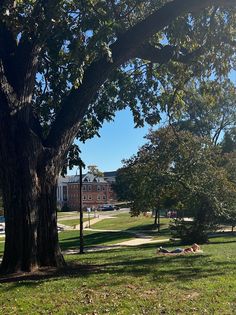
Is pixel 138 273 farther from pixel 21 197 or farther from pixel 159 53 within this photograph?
pixel 159 53

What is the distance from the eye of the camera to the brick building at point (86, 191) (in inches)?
4828

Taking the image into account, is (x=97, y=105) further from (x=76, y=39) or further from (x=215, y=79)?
(x=76, y=39)

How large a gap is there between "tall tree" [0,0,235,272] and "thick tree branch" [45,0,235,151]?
0.02 m

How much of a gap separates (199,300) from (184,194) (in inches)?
752

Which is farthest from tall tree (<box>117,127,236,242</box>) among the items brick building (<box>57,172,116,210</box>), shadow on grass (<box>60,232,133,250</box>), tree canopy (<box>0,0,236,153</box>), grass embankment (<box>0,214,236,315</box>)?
brick building (<box>57,172,116,210</box>)

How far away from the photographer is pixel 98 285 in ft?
28.8

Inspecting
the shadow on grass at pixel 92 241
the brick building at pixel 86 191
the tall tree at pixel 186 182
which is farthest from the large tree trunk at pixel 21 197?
the brick building at pixel 86 191

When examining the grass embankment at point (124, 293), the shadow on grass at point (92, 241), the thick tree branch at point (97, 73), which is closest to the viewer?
the grass embankment at point (124, 293)

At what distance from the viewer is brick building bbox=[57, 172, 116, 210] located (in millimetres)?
122625

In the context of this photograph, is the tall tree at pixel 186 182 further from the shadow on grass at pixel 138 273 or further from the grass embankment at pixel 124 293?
the grass embankment at pixel 124 293

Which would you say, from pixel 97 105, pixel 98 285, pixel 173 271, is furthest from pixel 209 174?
pixel 98 285

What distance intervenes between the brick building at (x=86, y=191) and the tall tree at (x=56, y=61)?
109 meters

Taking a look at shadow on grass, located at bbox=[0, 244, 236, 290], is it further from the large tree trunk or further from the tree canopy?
the tree canopy

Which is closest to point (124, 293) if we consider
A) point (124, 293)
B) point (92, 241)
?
point (124, 293)
